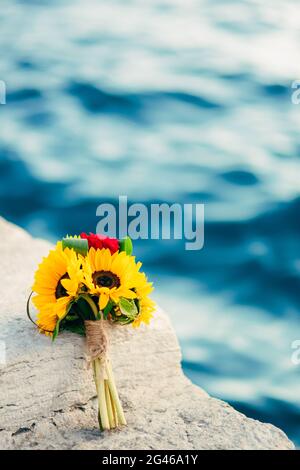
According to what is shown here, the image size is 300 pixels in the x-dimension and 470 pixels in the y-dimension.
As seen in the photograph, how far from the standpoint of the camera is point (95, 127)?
6.54 meters

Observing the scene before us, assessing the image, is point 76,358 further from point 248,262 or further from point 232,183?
point 232,183

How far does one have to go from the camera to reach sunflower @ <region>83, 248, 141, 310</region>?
3.03 meters

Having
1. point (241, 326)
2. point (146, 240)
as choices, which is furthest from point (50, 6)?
point (241, 326)

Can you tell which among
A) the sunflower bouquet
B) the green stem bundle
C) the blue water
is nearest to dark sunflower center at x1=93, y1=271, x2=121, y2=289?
the sunflower bouquet

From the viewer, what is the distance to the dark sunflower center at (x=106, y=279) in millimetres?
3035

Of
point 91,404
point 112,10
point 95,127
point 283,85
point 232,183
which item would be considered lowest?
point 91,404

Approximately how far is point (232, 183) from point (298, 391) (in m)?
1.94

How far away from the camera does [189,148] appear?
6266mm

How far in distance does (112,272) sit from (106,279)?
0.12 feet

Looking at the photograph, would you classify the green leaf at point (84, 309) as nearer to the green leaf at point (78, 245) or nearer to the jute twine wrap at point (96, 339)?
the jute twine wrap at point (96, 339)

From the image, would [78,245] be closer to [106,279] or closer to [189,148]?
[106,279]

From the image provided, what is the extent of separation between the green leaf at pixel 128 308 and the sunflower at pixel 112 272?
0.03 meters

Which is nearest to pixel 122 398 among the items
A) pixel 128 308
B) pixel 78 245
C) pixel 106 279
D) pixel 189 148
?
pixel 128 308

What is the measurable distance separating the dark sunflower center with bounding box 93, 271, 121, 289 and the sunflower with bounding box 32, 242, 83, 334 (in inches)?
2.7
